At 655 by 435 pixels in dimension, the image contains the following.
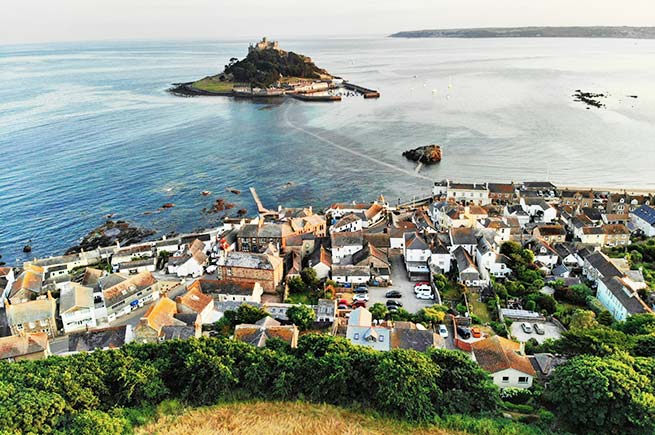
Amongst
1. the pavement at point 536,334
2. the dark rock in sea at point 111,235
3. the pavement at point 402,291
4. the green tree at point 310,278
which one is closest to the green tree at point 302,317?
the pavement at point 402,291

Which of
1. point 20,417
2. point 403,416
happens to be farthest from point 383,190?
point 20,417

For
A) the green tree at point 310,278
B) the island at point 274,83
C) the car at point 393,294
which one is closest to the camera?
the car at point 393,294

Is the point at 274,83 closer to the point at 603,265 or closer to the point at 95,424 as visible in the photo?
the point at 603,265

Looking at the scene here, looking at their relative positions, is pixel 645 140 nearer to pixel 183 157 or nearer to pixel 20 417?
pixel 183 157

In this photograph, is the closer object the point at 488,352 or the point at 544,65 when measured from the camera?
the point at 488,352

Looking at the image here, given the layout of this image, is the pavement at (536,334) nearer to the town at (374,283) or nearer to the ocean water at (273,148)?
the town at (374,283)

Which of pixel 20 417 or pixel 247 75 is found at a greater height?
pixel 247 75

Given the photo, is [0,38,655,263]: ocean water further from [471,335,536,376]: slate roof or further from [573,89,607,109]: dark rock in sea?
[471,335,536,376]: slate roof
